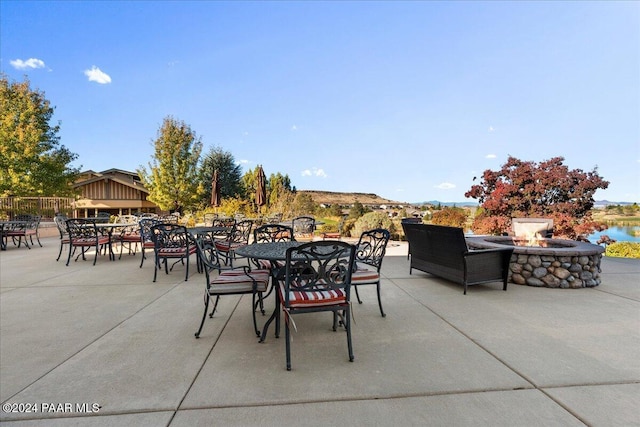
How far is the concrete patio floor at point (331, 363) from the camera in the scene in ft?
5.71

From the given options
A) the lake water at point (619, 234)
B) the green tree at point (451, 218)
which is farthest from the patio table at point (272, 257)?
the lake water at point (619, 234)

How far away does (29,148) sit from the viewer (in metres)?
14.8

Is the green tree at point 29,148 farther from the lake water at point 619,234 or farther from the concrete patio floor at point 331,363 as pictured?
the lake water at point 619,234

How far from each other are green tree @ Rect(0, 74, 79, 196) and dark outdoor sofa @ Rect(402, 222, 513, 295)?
18.3 m

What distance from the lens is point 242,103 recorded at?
17828mm

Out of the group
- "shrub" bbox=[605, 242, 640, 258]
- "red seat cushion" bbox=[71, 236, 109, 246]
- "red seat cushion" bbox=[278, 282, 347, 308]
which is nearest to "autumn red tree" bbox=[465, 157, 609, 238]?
"shrub" bbox=[605, 242, 640, 258]

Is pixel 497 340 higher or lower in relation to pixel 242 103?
lower

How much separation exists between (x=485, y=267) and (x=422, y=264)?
0.98m

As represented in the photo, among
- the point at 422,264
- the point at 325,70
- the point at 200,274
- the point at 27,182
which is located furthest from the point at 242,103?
the point at 422,264

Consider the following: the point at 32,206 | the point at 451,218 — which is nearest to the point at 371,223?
the point at 451,218

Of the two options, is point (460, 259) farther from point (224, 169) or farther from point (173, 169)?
point (224, 169)

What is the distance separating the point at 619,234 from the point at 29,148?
77.3 ft

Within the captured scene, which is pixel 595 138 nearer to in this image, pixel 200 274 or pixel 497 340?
pixel 497 340

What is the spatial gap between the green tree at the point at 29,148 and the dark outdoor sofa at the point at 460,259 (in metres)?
18.3
